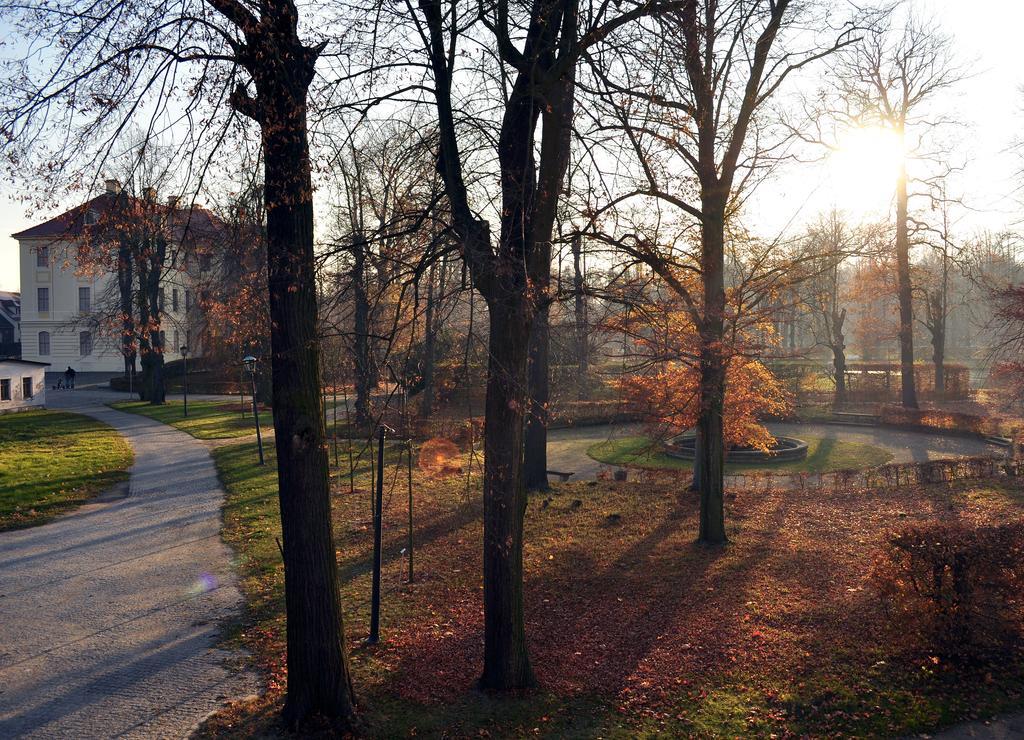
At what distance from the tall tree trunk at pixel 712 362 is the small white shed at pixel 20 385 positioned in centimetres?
3039

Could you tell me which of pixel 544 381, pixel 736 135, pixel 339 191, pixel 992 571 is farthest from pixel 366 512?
pixel 992 571

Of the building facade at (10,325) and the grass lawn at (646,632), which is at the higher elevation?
the building facade at (10,325)

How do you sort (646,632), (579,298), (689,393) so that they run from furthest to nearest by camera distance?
(689,393) < (579,298) < (646,632)

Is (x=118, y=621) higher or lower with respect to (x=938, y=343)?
lower

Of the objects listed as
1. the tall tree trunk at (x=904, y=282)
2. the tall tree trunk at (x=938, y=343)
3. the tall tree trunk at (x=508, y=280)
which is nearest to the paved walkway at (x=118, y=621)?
the tall tree trunk at (x=508, y=280)

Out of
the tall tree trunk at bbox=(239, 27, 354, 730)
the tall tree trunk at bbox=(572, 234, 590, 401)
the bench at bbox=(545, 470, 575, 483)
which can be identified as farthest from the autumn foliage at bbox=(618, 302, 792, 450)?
the tall tree trunk at bbox=(239, 27, 354, 730)

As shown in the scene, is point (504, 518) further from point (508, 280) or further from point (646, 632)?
point (646, 632)

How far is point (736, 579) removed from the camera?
995cm

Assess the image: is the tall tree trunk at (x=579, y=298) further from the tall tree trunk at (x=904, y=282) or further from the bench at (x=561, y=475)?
the tall tree trunk at (x=904, y=282)

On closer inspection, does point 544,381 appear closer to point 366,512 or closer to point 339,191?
point 366,512

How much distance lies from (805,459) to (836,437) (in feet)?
17.2

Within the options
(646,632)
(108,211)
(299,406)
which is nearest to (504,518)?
(299,406)

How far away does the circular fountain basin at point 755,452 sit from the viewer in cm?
2255

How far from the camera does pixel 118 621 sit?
28.0ft
